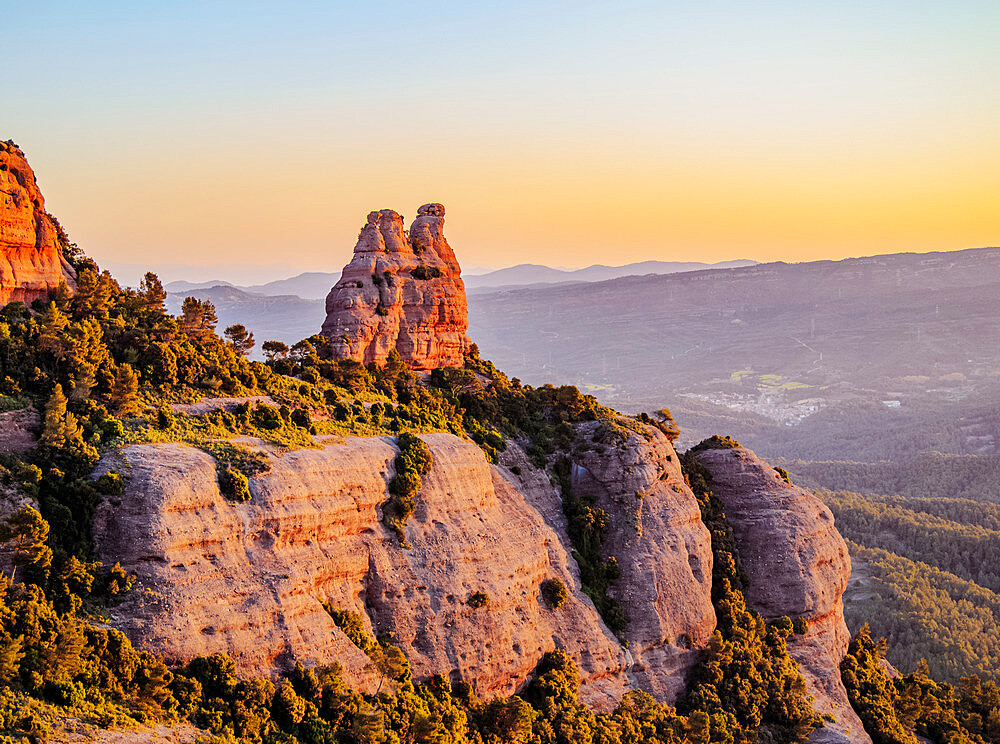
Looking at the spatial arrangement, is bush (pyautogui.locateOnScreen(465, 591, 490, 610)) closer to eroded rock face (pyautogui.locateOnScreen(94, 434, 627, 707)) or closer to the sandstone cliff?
the sandstone cliff

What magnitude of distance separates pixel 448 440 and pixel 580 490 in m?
14.3

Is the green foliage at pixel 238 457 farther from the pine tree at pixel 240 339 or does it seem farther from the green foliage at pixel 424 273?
the green foliage at pixel 424 273

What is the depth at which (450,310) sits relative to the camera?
78.0 meters

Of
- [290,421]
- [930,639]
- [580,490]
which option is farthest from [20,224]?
[930,639]

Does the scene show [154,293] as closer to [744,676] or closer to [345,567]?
[345,567]

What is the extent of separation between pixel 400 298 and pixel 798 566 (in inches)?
1595

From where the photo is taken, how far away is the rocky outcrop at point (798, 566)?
6556 centimetres

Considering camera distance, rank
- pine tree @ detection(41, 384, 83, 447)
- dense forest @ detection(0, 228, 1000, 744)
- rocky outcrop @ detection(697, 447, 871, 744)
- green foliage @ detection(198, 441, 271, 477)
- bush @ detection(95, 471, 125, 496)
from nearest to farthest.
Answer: dense forest @ detection(0, 228, 1000, 744), bush @ detection(95, 471, 125, 496), pine tree @ detection(41, 384, 83, 447), green foliage @ detection(198, 441, 271, 477), rocky outcrop @ detection(697, 447, 871, 744)

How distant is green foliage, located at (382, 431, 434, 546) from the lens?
49438 mm

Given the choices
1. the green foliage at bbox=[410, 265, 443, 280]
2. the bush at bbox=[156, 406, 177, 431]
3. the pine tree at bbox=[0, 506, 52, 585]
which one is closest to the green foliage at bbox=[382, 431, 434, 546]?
the bush at bbox=[156, 406, 177, 431]

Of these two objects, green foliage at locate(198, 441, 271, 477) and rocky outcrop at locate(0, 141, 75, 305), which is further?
rocky outcrop at locate(0, 141, 75, 305)

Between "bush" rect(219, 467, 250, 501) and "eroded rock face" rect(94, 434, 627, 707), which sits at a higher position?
"bush" rect(219, 467, 250, 501)

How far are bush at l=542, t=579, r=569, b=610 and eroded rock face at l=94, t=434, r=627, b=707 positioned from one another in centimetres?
63

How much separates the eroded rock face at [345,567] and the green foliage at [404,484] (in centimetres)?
61
